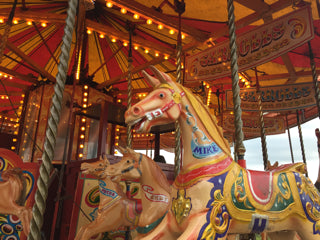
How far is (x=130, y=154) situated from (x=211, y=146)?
1.17 m

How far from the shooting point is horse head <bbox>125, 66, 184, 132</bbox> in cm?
131

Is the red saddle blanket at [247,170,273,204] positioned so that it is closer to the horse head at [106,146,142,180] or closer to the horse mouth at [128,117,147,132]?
the horse mouth at [128,117,147,132]

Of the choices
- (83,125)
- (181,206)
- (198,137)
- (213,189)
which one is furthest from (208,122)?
(83,125)

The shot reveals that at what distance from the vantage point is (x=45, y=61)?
7449 millimetres

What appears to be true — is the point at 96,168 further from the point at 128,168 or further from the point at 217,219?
the point at 217,219

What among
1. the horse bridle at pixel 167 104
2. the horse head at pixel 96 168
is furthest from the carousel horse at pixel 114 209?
the horse bridle at pixel 167 104

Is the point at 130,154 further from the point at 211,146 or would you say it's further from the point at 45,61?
the point at 45,61

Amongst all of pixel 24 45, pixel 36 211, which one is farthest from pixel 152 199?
pixel 24 45

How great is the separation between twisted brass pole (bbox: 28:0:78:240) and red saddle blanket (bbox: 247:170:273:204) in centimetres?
101

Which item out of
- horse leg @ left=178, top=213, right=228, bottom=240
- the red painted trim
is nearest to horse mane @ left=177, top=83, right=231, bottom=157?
the red painted trim

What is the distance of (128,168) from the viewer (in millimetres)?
2307

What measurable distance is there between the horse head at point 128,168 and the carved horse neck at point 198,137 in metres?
0.96

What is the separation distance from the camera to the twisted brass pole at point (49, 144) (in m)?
0.75

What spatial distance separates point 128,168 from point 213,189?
1184 mm
